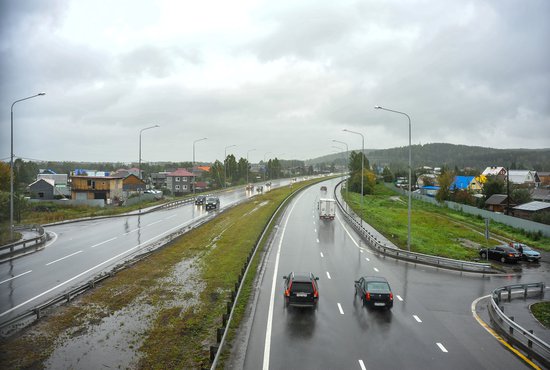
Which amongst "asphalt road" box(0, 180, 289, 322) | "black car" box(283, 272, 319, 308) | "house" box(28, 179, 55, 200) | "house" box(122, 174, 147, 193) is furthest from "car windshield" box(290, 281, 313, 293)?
"house" box(122, 174, 147, 193)

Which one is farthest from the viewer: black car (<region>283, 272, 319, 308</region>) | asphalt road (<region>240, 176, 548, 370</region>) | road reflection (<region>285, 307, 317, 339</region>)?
black car (<region>283, 272, 319, 308</region>)

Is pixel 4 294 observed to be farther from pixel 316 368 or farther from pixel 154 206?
pixel 154 206

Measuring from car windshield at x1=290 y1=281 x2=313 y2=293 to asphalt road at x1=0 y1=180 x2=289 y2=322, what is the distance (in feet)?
39.9

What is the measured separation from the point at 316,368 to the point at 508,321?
849cm

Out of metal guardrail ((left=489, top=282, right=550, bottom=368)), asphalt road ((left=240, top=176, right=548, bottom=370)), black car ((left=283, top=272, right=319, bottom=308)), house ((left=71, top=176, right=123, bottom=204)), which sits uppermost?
house ((left=71, top=176, right=123, bottom=204))

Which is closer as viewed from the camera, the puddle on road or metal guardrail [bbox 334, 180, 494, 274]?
the puddle on road

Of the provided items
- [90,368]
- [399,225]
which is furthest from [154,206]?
[90,368]

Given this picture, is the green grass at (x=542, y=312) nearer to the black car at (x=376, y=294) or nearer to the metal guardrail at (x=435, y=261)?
the black car at (x=376, y=294)

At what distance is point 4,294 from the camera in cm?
2050

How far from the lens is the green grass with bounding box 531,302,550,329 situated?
18031mm

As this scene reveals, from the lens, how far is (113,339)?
1523 cm

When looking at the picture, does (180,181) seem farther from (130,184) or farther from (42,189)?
(42,189)

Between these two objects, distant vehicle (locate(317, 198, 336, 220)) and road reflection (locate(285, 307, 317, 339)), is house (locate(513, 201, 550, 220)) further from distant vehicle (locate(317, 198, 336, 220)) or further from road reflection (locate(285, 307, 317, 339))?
road reflection (locate(285, 307, 317, 339))

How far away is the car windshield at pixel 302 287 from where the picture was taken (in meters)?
18.5
